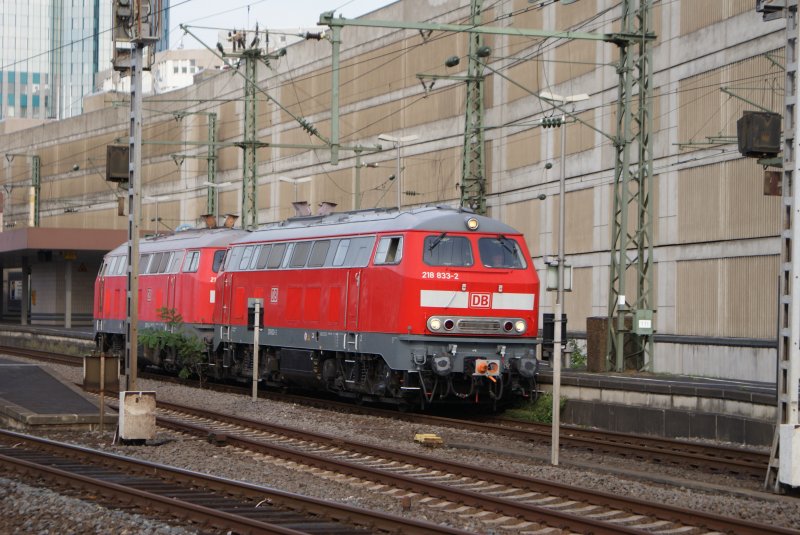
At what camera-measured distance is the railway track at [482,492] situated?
1166 cm

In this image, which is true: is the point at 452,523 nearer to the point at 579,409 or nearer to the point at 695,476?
the point at 695,476

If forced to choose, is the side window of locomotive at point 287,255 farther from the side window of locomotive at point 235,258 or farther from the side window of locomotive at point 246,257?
the side window of locomotive at point 235,258

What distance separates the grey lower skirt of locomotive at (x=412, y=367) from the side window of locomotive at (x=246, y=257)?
9.11 ft

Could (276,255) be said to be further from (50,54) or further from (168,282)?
(50,54)

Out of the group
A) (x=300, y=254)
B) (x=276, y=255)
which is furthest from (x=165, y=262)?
(x=300, y=254)

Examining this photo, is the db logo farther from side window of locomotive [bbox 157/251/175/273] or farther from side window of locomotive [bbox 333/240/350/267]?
side window of locomotive [bbox 157/251/175/273]

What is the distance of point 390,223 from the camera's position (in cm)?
2283

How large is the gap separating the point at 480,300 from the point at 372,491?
8559 millimetres

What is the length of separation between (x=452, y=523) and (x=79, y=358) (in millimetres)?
32523

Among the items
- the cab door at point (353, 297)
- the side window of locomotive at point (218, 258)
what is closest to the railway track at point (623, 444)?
the cab door at point (353, 297)

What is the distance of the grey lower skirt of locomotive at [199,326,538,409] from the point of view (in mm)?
21719

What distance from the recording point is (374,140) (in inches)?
2454

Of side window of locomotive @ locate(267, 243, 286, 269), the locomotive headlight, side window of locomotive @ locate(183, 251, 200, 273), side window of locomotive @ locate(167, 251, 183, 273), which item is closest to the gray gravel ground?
the locomotive headlight

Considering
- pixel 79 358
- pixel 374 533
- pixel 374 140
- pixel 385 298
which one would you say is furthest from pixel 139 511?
pixel 374 140
